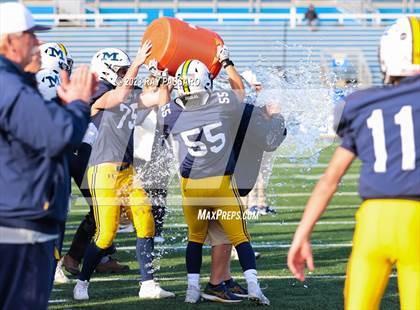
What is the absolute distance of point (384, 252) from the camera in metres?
3.98

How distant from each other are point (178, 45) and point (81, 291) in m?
1.89

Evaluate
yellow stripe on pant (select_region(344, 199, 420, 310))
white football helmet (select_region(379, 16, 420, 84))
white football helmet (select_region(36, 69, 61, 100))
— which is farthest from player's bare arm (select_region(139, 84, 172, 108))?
yellow stripe on pant (select_region(344, 199, 420, 310))

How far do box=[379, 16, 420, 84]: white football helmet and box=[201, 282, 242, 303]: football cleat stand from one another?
2.96 metres

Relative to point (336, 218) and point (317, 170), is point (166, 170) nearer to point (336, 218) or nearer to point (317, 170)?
point (336, 218)

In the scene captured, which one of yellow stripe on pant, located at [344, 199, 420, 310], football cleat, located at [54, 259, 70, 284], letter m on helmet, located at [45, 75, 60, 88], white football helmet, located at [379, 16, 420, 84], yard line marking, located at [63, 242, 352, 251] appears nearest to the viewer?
yellow stripe on pant, located at [344, 199, 420, 310]

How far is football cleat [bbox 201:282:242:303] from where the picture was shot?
6.82 metres

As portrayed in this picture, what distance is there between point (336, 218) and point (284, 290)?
491 centimetres

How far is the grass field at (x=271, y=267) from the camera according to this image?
667 cm

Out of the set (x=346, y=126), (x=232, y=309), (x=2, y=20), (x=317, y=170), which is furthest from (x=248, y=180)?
(x=317, y=170)

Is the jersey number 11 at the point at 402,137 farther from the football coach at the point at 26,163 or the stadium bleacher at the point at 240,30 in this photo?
the stadium bleacher at the point at 240,30

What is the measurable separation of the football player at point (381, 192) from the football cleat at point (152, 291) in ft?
9.45

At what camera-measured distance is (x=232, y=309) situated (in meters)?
6.55

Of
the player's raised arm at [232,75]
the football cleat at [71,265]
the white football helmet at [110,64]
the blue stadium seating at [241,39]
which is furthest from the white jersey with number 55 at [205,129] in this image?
the blue stadium seating at [241,39]

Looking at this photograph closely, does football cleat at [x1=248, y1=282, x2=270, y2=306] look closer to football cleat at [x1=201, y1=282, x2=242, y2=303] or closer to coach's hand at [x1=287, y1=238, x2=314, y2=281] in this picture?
football cleat at [x1=201, y1=282, x2=242, y2=303]
